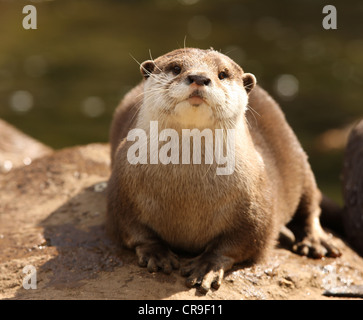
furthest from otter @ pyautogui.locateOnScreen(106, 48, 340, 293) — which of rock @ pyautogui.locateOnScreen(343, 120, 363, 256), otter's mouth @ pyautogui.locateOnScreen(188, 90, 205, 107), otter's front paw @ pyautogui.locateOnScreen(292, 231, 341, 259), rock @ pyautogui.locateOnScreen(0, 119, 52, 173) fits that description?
rock @ pyautogui.locateOnScreen(0, 119, 52, 173)

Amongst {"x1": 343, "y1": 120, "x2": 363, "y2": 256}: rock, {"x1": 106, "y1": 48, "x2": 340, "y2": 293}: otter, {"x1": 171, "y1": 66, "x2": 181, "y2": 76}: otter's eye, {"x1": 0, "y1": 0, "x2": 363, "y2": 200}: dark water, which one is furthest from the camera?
{"x1": 0, "y1": 0, "x2": 363, "y2": 200}: dark water

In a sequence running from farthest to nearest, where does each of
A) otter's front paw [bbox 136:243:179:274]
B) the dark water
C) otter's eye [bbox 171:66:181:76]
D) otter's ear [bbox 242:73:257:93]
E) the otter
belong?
the dark water < otter's ear [bbox 242:73:257:93] < otter's front paw [bbox 136:243:179:274] < otter's eye [bbox 171:66:181:76] < the otter

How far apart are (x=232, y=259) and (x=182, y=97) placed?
785 mm

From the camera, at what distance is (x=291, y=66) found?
9.26 meters

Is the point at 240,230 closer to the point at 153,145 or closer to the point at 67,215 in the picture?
the point at 153,145

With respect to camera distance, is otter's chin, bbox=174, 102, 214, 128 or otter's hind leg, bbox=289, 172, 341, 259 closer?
otter's chin, bbox=174, 102, 214, 128

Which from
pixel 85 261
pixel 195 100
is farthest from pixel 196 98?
pixel 85 261

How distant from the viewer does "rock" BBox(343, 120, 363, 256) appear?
3.86 m

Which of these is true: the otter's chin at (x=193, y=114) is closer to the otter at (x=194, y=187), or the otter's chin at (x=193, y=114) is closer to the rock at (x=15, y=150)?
the otter at (x=194, y=187)

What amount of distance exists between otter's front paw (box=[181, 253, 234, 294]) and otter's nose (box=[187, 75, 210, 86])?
0.77 meters

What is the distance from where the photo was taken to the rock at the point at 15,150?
467 cm

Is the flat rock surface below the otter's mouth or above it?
below

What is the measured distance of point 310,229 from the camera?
12.0ft

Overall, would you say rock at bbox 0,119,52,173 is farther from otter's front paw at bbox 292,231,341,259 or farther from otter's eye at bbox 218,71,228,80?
otter's eye at bbox 218,71,228,80
